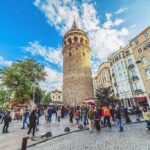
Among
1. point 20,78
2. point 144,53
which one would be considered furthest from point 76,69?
point 144,53

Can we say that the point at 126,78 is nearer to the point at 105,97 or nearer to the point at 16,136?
the point at 105,97

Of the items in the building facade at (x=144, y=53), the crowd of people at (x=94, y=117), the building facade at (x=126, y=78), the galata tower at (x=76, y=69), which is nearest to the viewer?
the crowd of people at (x=94, y=117)

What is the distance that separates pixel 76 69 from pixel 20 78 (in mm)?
13736

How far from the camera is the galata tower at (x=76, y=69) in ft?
109

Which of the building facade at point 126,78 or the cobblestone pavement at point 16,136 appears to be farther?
the building facade at point 126,78

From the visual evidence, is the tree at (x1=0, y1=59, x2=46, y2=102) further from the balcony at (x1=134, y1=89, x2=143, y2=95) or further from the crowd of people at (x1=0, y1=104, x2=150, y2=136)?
the balcony at (x1=134, y1=89, x2=143, y2=95)

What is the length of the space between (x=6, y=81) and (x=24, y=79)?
384cm

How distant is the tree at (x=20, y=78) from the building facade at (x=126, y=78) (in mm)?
20510

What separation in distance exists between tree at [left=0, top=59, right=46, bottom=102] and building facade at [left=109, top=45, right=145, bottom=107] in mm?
20510

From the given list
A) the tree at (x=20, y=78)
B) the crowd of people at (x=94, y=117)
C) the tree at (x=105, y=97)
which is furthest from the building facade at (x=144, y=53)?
the tree at (x=20, y=78)

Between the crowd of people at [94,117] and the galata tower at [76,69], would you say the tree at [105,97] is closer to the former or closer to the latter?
the galata tower at [76,69]

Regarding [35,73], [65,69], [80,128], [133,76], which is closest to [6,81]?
[35,73]

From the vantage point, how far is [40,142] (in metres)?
7.38

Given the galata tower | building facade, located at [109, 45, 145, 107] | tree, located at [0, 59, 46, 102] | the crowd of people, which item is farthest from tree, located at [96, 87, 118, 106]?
tree, located at [0, 59, 46, 102]
